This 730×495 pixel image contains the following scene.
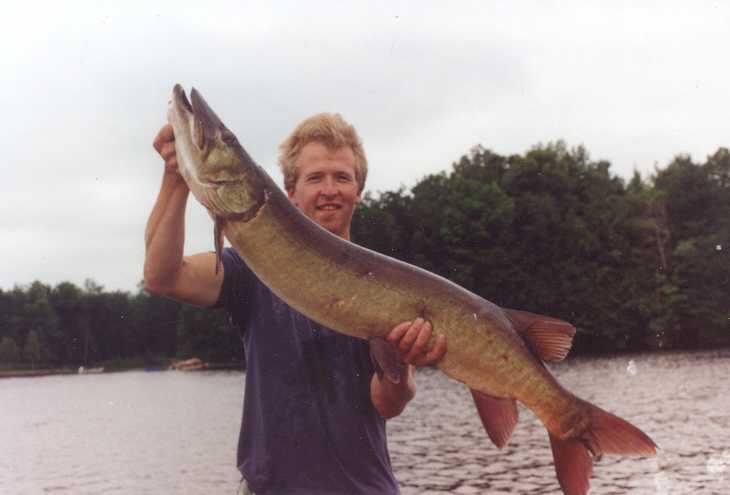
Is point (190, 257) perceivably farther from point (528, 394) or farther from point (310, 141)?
point (528, 394)

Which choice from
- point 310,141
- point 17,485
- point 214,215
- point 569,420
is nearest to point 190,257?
point 214,215

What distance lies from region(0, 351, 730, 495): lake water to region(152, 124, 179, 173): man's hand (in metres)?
9.18

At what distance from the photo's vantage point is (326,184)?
345 cm

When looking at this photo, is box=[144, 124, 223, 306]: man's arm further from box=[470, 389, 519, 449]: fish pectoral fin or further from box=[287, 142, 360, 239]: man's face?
box=[470, 389, 519, 449]: fish pectoral fin

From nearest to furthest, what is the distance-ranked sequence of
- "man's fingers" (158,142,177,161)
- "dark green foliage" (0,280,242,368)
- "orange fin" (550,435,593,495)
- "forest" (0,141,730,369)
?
"man's fingers" (158,142,177,161) → "orange fin" (550,435,593,495) → "forest" (0,141,730,369) → "dark green foliage" (0,280,242,368)

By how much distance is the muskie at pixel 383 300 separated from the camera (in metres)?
2.81

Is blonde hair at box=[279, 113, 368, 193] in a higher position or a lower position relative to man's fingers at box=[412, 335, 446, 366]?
higher

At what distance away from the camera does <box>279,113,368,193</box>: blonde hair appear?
11.5ft

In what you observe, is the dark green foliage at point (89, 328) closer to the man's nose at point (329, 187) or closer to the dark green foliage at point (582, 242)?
the dark green foliage at point (582, 242)

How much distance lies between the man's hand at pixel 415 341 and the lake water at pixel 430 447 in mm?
8438

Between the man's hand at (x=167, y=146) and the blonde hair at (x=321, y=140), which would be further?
the blonde hair at (x=321, y=140)

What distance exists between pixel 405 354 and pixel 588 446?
90cm

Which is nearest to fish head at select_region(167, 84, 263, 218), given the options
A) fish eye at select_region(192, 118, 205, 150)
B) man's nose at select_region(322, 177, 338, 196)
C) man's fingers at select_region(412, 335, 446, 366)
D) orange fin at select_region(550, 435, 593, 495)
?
fish eye at select_region(192, 118, 205, 150)

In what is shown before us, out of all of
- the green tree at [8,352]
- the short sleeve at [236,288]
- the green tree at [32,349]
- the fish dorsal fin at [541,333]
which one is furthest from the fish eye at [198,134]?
the green tree at [32,349]
